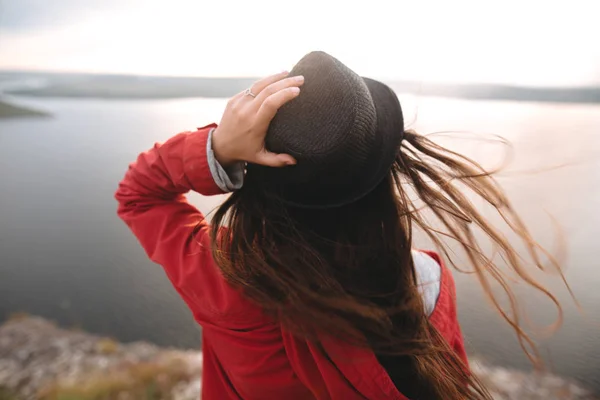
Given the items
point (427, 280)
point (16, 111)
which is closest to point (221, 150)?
point (427, 280)

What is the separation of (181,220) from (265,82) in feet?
0.89

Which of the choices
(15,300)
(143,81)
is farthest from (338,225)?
(15,300)

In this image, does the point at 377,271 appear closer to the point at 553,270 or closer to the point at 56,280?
the point at 553,270

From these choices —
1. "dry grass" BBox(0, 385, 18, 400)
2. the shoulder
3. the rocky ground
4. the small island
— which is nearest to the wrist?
the shoulder

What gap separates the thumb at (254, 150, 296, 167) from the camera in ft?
1.42

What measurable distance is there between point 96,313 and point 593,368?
7.38 ft

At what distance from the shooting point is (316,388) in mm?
557

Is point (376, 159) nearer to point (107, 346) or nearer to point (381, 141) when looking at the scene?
point (381, 141)

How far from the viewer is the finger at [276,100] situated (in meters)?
0.41

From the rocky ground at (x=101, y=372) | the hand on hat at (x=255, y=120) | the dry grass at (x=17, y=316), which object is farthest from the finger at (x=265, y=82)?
the dry grass at (x=17, y=316)

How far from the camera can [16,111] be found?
2.06 meters

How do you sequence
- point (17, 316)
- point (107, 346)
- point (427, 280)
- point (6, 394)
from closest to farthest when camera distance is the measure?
point (427, 280), point (6, 394), point (107, 346), point (17, 316)

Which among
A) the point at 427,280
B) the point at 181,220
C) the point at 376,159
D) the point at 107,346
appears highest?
the point at 376,159

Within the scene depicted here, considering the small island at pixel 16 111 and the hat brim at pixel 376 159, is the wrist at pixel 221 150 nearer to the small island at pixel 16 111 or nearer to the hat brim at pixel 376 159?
the hat brim at pixel 376 159
